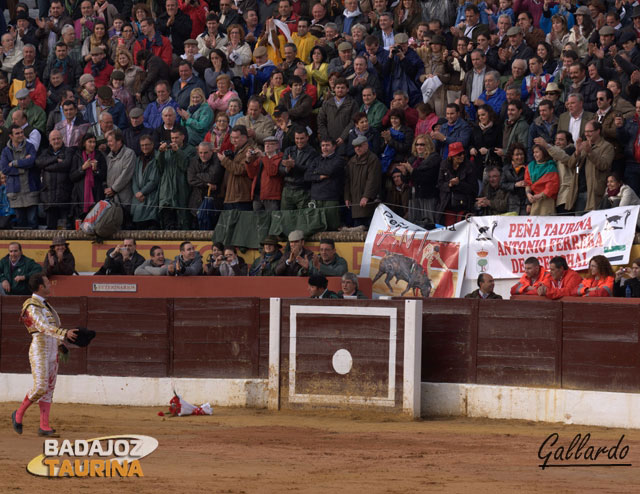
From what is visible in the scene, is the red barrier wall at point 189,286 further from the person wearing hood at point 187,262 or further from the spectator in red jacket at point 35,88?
the spectator in red jacket at point 35,88

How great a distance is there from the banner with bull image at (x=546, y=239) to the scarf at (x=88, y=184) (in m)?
5.04

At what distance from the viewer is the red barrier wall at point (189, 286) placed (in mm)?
13625

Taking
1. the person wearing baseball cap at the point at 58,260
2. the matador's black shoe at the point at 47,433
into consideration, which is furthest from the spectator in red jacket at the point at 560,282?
the person wearing baseball cap at the point at 58,260

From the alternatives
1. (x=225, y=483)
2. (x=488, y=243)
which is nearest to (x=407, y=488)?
(x=225, y=483)

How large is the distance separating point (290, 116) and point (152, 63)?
243 centimetres

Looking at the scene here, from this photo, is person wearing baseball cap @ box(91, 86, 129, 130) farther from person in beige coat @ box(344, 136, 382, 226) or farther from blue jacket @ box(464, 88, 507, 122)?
blue jacket @ box(464, 88, 507, 122)

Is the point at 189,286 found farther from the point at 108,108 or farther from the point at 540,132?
the point at 540,132

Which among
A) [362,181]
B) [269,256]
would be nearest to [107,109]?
[269,256]

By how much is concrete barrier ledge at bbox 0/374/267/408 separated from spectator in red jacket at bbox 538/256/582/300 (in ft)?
9.92

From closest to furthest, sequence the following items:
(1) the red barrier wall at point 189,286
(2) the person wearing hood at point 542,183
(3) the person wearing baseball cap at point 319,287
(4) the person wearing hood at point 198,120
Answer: (3) the person wearing baseball cap at point 319,287 → (2) the person wearing hood at point 542,183 → (1) the red barrier wall at point 189,286 → (4) the person wearing hood at point 198,120

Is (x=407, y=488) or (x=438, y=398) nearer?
(x=407, y=488)

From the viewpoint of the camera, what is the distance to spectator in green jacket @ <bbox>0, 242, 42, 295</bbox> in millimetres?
14078

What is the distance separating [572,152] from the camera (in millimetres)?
12891

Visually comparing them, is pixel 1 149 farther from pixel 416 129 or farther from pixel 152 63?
pixel 416 129
